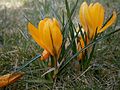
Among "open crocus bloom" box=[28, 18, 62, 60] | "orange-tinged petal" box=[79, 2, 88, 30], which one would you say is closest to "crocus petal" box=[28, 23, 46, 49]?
"open crocus bloom" box=[28, 18, 62, 60]

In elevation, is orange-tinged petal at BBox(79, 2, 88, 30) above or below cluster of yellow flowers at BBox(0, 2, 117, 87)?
above

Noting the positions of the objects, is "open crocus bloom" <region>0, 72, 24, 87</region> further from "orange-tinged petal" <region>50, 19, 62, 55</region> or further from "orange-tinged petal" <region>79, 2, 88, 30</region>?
"orange-tinged petal" <region>79, 2, 88, 30</region>

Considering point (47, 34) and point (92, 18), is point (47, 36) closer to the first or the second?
point (47, 34)

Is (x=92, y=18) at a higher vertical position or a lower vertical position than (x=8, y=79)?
higher

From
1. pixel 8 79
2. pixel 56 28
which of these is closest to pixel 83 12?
pixel 56 28

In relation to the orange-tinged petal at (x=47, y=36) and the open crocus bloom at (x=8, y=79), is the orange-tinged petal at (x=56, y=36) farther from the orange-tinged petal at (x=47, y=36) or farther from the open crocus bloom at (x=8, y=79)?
the open crocus bloom at (x=8, y=79)

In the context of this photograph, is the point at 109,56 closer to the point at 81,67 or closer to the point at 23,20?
the point at 81,67

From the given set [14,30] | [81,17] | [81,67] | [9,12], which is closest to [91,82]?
[81,67]

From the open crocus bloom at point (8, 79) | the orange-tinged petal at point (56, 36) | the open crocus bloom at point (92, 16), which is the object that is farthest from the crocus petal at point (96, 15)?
the open crocus bloom at point (8, 79)
